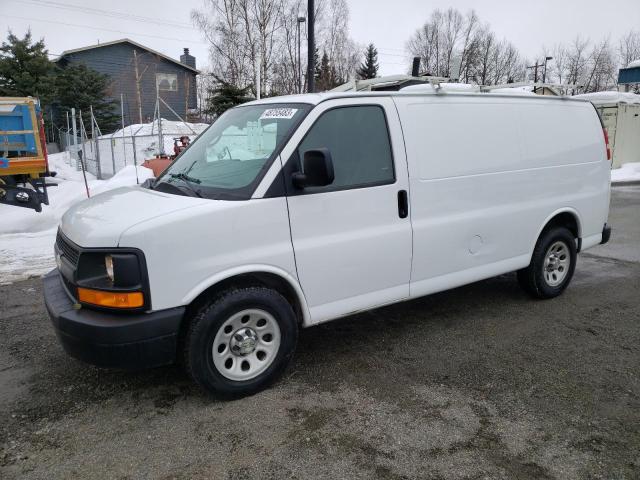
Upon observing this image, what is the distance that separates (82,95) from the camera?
29.5m

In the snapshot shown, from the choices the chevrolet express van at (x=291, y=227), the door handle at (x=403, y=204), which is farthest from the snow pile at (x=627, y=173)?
the door handle at (x=403, y=204)

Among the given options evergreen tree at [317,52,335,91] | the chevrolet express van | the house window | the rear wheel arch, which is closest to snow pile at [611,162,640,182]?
the rear wheel arch

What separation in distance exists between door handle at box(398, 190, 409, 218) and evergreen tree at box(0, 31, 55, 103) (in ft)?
95.2

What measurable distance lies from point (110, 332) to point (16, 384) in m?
1.31

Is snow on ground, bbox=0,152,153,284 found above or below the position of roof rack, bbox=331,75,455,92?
below

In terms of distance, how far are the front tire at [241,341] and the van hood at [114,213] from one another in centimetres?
67

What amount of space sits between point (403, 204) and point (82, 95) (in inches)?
1188

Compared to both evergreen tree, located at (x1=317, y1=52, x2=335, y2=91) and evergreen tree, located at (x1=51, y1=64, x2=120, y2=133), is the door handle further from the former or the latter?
evergreen tree, located at (x1=317, y1=52, x2=335, y2=91)

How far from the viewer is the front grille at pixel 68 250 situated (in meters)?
3.26

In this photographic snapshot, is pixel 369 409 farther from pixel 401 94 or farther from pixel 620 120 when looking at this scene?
pixel 620 120

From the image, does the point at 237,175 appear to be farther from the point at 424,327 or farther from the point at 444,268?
the point at 424,327

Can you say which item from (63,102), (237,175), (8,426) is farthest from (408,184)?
(63,102)

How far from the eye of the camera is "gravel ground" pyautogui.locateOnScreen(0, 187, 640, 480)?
2.85 meters

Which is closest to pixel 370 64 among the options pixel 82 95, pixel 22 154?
pixel 82 95
